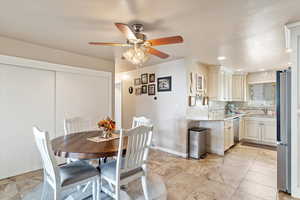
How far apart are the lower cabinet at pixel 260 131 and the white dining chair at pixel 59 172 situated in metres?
5.01

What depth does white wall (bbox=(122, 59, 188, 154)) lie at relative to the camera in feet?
12.2

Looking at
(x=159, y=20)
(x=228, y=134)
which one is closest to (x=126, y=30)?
(x=159, y=20)

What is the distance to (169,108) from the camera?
3.98m

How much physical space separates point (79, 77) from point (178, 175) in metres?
2.85

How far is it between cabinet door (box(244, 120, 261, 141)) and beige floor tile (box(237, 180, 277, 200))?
2.95 metres

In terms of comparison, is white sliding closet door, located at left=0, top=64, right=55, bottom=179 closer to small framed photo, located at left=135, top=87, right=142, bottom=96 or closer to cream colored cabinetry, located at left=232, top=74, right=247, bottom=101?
small framed photo, located at left=135, top=87, right=142, bottom=96

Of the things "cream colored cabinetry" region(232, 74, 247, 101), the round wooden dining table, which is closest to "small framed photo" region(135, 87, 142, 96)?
the round wooden dining table

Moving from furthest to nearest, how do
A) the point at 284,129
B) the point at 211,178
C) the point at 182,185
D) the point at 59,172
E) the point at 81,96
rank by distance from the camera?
the point at 81,96 → the point at 211,178 → the point at 182,185 → the point at 284,129 → the point at 59,172

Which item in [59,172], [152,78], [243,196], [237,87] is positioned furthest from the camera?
[237,87]

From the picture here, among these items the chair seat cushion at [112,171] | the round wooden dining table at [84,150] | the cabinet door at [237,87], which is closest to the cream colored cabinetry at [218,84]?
the cabinet door at [237,87]

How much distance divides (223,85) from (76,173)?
4414mm

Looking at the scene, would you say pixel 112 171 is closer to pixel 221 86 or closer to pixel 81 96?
pixel 81 96

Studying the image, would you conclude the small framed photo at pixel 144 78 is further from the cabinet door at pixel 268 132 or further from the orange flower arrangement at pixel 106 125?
the cabinet door at pixel 268 132

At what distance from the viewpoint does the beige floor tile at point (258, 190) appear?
6.98 ft
